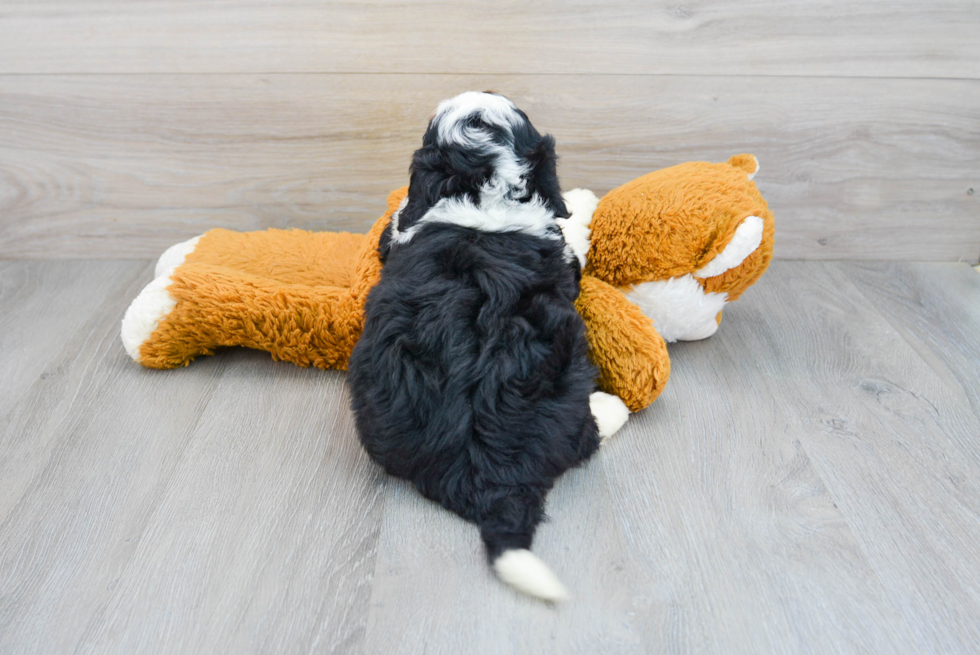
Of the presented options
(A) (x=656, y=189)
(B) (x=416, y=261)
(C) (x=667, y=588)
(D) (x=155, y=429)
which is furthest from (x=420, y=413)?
(A) (x=656, y=189)

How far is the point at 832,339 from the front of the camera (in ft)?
5.16

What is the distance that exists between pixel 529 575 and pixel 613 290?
61cm

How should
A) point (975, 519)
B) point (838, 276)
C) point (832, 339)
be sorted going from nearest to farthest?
point (975, 519) < point (832, 339) < point (838, 276)

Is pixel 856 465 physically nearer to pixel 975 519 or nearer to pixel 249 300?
pixel 975 519

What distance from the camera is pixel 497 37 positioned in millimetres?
1667

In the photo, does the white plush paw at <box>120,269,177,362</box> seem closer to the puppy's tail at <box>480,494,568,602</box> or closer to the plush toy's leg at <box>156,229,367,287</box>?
the plush toy's leg at <box>156,229,367,287</box>

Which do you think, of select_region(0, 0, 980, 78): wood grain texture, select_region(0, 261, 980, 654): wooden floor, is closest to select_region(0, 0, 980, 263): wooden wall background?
→ select_region(0, 0, 980, 78): wood grain texture

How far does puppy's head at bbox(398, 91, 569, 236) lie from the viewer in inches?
44.8

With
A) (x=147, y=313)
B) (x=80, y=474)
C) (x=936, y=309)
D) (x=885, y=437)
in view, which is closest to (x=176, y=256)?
(x=147, y=313)

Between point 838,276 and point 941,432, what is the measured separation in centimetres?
68

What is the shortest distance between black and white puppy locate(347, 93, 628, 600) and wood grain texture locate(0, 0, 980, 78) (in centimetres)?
57

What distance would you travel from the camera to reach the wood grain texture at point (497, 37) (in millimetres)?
1654

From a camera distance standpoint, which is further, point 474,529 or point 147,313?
point 147,313

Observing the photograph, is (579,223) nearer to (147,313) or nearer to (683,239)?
(683,239)
